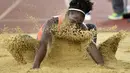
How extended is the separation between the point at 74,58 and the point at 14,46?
75 cm

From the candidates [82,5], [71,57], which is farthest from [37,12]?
[82,5]

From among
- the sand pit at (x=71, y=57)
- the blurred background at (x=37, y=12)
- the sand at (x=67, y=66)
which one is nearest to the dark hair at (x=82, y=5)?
the sand pit at (x=71, y=57)

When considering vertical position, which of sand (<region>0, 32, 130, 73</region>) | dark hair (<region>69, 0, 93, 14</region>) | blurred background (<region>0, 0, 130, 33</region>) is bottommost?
blurred background (<region>0, 0, 130, 33</region>)

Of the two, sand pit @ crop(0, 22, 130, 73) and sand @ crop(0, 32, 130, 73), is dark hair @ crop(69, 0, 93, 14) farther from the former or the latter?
sand @ crop(0, 32, 130, 73)

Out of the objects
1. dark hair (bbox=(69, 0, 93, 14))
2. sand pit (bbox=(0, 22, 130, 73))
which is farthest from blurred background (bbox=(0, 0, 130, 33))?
dark hair (bbox=(69, 0, 93, 14))

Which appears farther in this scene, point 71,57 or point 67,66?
point 71,57

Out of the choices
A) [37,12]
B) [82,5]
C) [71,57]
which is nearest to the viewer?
[82,5]

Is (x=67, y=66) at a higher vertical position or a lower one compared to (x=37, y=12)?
higher

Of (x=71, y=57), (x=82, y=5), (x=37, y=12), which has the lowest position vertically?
(x=37, y=12)

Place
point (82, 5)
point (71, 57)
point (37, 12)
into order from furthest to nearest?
point (37, 12) → point (71, 57) → point (82, 5)

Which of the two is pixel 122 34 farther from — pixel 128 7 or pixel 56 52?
pixel 128 7

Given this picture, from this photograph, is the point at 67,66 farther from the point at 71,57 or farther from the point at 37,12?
the point at 37,12

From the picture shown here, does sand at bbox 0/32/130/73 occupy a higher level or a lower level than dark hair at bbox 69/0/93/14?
lower

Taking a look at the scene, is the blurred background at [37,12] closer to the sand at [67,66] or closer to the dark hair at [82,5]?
the sand at [67,66]
